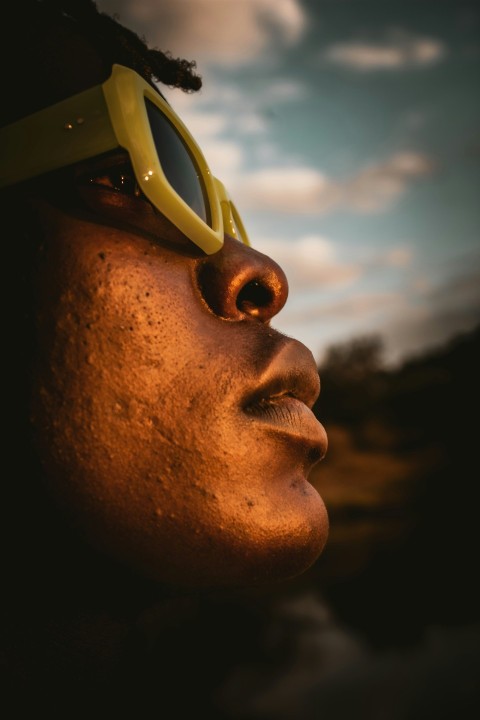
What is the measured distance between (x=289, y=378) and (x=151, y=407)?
1.53 ft

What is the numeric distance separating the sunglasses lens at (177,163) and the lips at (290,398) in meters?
0.52

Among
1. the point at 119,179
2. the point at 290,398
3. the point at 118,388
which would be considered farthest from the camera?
the point at 290,398

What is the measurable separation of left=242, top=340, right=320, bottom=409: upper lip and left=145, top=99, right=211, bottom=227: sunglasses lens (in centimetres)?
50

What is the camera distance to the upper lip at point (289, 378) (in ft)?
4.61

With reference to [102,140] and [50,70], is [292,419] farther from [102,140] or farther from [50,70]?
[50,70]

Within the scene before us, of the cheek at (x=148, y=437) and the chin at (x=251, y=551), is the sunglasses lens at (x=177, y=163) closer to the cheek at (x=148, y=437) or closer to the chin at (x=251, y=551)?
the cheek at (x=148, y=437)

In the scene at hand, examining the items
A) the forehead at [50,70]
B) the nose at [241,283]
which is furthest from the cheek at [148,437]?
the forehead at [50,70]

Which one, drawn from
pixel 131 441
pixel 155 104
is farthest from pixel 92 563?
pixel 155 104

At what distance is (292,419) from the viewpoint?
1.48m

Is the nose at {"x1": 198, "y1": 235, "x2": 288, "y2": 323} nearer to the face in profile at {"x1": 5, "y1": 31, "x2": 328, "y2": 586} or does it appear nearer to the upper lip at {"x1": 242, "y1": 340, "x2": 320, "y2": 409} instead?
the face in profile at {"x1": 5, "y1": 31, "x2": 328, "y2": 586}

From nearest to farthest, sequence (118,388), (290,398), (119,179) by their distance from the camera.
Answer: (118,388)
(119,179)
(290,398)

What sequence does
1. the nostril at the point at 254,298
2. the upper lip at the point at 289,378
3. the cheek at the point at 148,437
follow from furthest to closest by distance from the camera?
the nostril at the point at 254,298
the upper lip at the point at 289,378
the cheek at the point at 148,437

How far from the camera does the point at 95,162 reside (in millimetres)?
1392

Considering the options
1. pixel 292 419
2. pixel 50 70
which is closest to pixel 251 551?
pixel 292 419
